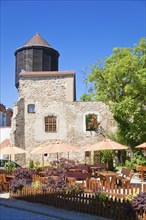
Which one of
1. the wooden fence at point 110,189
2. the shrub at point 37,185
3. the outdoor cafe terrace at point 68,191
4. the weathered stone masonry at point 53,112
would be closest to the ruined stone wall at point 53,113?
the weathered stone masonry at point 53,112

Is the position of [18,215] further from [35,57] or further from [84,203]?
[35,57]

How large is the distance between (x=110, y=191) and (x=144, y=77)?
1419 cm

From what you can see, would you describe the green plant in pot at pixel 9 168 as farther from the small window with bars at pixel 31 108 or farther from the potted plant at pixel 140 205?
the small window with bars at pixel 31 108

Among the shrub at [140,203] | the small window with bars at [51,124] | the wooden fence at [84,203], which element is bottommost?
the wooden fence at [84,203]

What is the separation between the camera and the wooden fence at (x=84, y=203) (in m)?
8.12

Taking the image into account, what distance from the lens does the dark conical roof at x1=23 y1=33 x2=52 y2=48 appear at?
36.1 m

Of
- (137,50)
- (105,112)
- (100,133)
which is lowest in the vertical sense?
(100,133)

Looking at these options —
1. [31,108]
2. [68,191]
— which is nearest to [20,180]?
[68,191]

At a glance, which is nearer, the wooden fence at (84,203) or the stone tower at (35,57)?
the wooden fence at (84,203)

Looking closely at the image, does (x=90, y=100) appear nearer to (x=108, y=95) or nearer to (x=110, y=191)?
(x=108, y=95)

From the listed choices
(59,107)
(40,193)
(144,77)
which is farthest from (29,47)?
(40,193)

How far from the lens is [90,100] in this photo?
2698 cm

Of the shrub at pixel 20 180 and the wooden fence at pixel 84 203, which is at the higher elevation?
the shrub at pixel 20 180

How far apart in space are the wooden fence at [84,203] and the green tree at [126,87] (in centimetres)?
1341
